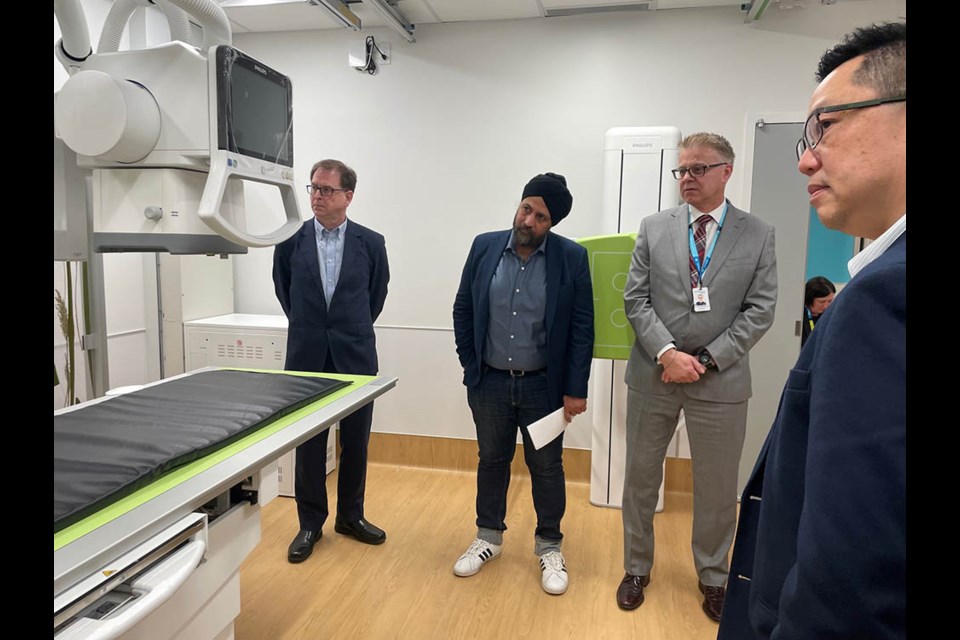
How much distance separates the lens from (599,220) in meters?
3.56

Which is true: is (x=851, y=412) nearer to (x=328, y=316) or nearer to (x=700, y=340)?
(x=700, y=340)

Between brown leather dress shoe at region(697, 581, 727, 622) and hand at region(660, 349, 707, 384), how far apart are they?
2.74 ft

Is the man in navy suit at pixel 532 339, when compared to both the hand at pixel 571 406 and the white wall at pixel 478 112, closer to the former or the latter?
the hand at pixel 571 406

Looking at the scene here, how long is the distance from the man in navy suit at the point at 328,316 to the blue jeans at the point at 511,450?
1.91ft

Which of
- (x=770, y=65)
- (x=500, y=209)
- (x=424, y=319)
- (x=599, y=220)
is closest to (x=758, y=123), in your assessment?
(x=770, y=65)

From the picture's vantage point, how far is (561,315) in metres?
2.50

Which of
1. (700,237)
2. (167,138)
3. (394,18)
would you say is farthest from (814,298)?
(167,138)

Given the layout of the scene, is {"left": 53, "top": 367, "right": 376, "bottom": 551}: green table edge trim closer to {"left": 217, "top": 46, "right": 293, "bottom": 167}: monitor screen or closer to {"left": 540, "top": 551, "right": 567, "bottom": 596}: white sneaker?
{"left": 217, "top": 46, "right": 293, "bottom": 167}: monitor screen

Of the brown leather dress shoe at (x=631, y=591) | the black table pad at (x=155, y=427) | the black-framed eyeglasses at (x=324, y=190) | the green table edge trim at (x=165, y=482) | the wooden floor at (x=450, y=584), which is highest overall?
the black-framed eyeglasses at (x=324, y=190)

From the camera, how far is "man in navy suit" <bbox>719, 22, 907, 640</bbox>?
0.66 metres

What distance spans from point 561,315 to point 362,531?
1418 millimetres

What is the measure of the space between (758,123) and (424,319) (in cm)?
218

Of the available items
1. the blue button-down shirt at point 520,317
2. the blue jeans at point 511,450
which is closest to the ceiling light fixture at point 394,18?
the blue button-down shirt at point 520,317

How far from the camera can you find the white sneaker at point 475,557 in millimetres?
2600
